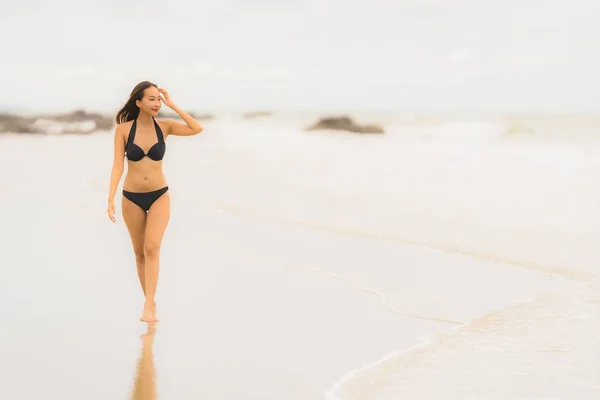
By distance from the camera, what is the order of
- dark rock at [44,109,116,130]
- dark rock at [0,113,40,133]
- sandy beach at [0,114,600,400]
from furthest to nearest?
dark rock at [44,109,116,130], dark rock at [0,113,40,133], sandy beach at [0,114,600,400]

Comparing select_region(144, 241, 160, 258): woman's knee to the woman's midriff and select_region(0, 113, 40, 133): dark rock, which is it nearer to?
the woman's midriff

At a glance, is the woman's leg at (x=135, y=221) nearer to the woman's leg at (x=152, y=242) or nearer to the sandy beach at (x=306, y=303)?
the woman's leg at (x=152, y=242)

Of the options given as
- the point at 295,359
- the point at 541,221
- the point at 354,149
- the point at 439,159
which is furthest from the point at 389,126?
the point at 295,359

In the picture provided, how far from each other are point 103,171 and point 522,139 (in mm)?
26127

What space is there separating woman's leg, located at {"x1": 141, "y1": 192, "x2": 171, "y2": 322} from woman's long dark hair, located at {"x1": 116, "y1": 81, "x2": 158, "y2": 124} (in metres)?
0.69

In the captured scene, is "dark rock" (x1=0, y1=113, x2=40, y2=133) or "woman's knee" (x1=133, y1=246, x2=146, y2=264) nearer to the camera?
"woman's knee" (x1=133, y1=246, x2=146, y2=264)

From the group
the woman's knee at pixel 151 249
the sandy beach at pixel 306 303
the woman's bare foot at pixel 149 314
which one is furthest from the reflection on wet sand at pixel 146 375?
the woman's knee at pixel 151 249

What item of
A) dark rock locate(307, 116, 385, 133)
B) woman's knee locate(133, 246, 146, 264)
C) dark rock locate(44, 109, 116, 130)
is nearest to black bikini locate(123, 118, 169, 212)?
woman's knee locate(133, 246, 146, 264)

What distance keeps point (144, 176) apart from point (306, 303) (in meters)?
1.92

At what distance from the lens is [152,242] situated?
22.1ft

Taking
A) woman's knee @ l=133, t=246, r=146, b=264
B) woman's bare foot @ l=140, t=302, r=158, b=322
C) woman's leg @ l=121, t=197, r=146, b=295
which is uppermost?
woman's leg @ l=121, t=197, r=146, b=295

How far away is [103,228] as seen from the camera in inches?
466

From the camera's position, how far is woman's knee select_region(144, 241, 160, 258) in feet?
22.1

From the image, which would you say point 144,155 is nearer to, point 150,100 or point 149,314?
point 150,100
